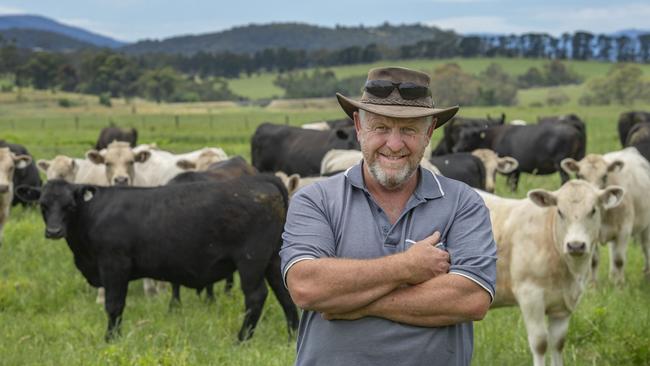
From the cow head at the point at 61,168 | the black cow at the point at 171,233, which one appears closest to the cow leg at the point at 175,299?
the black cow at the point at 171,233

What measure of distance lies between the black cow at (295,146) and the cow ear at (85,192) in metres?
8.32

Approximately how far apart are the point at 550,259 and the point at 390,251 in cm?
396

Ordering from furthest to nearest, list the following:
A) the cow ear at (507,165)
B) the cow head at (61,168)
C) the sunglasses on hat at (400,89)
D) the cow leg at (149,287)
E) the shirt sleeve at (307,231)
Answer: the cow ear at (507,165)
the cow head at (61,168)
the cow leg at (149,287)
the sunglasses on hat at (400,89)
the shirt sleeve at (307,231)

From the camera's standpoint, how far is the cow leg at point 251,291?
8.45m

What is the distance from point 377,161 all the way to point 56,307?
728cm

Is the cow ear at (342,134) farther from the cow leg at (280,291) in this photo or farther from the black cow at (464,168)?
the cow leg at (280,291)

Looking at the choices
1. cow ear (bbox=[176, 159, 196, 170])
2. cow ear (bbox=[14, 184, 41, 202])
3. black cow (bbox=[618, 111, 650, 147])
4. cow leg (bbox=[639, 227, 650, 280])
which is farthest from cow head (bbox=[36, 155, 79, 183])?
black cow (bbox=[618, 111, 650, 147])

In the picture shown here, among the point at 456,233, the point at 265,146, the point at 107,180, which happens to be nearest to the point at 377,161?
the point at 456,233

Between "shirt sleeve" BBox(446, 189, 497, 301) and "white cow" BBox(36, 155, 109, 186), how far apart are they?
10726 mm

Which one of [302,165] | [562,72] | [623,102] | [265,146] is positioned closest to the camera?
[302,165]

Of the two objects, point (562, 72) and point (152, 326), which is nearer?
point (152, 326)

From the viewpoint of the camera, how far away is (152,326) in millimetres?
8547

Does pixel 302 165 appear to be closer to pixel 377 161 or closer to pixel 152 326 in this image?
pixel 152 326

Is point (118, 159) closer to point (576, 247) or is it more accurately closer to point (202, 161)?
point (202, 161)
